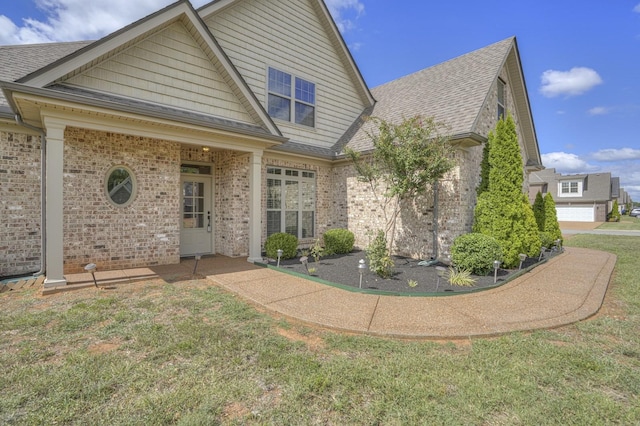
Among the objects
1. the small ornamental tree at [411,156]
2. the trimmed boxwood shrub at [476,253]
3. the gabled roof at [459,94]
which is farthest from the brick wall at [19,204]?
the trimmed boxwood shrub at [476,253]

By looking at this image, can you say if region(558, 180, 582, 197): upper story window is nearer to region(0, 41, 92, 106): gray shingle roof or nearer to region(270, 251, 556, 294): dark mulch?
region(270, 251, 556, 294): dark mulch

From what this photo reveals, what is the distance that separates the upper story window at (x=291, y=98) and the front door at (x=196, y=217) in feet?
11.4

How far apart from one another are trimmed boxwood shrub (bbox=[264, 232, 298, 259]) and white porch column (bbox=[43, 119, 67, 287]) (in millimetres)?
4573

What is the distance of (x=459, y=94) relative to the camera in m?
9.76

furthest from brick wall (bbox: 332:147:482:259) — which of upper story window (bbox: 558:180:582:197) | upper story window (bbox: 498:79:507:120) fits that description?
upper story window (bbox: 558:180:582:197)

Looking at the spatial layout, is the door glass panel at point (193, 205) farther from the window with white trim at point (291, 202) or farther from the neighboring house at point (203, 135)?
the window with white trim at point (291, 202)

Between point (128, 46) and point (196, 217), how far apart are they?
15.6 feet

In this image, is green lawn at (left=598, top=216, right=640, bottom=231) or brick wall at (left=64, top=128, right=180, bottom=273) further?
green lawn at (left=598, top=216, right=640, bottom=231)

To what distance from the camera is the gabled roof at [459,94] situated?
28.8ft

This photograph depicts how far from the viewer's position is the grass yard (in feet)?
7.86

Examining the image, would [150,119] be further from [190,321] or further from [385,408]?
[385,408]

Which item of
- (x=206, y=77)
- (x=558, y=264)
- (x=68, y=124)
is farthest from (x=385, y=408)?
(x=558, y=264)

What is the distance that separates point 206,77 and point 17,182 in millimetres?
4906

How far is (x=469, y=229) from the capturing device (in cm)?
862
